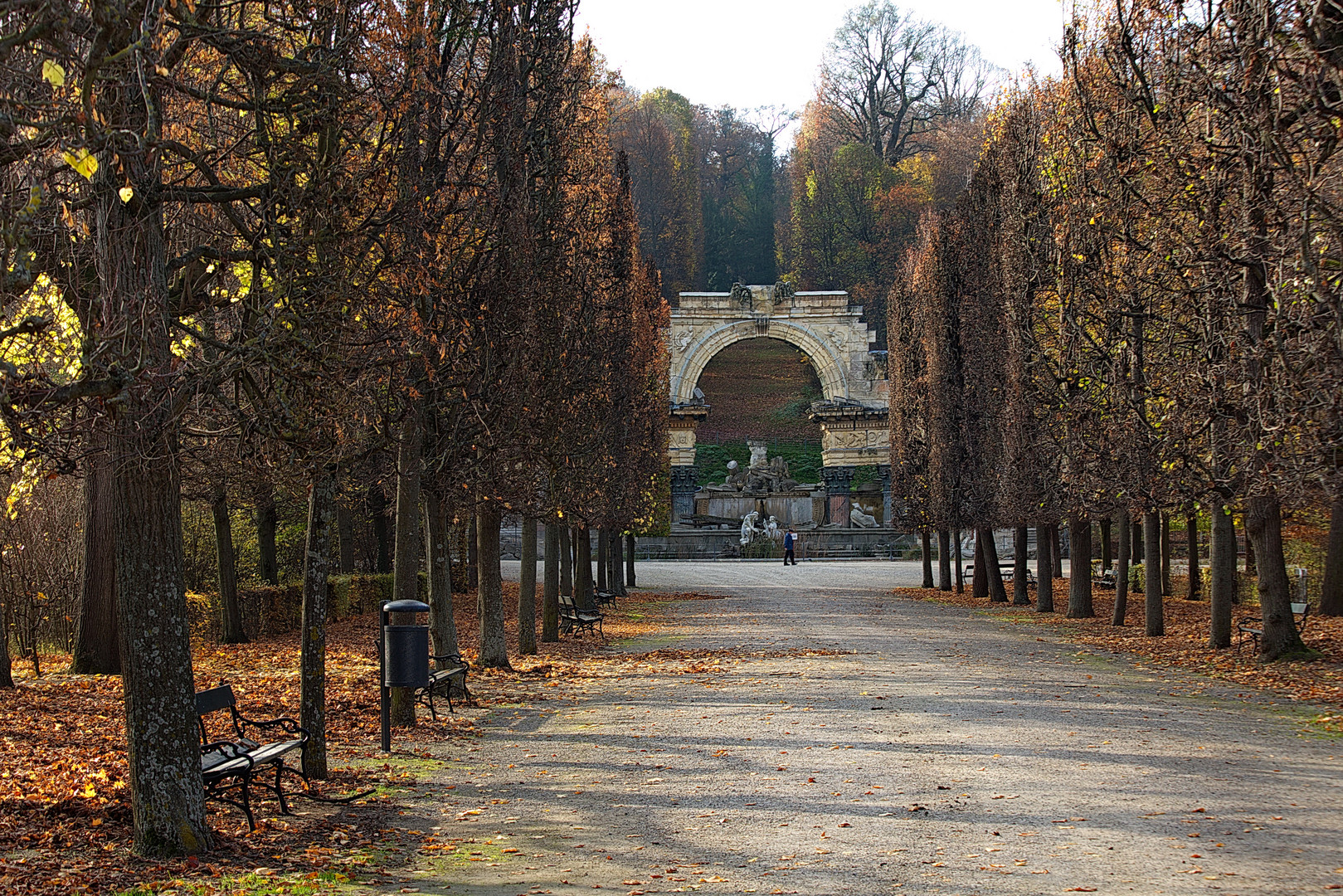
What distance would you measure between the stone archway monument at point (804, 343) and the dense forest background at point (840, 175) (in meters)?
6.05

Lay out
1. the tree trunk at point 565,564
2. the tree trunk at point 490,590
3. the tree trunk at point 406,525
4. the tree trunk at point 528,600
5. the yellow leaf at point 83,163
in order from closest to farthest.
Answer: the yellow leaf at point 83,163 < the tree trunk at point 406,525 < the tree trunk at point 490,590 < the tree trunk at point 528,600 < the tree trunk at point 565,564

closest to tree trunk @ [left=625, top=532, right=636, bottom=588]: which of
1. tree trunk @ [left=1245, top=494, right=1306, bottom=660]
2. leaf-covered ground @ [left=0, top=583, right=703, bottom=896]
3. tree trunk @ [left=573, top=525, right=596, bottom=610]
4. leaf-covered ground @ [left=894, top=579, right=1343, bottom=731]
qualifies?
tree trunk @ [left=573, top=525, right=596, bottom=610]

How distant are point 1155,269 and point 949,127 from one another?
63.7m

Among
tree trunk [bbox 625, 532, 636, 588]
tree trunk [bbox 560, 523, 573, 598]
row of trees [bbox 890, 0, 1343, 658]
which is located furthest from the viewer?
tree trunk [bbox 625, 532, 636, 588]

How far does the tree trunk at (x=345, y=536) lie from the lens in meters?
25.6

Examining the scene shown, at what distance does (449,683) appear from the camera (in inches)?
505

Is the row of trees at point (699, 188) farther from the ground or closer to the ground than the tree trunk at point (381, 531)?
farther from the ground

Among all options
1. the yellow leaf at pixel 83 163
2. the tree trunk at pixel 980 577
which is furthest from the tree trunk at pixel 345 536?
the yellow leaf at pixel 83 163

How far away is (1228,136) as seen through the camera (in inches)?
500

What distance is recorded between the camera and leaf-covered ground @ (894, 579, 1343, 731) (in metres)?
13.7

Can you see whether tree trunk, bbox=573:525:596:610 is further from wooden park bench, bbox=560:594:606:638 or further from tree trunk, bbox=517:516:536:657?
tree trunk, bbox=517:516:536:657

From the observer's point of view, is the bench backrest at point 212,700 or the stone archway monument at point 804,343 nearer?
the bench backrest at point 212,700

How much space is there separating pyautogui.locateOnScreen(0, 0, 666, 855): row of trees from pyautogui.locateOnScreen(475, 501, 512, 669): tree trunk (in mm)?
1119

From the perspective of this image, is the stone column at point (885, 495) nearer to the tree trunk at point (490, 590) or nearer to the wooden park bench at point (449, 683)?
the tree trunk at point (490, 590)
